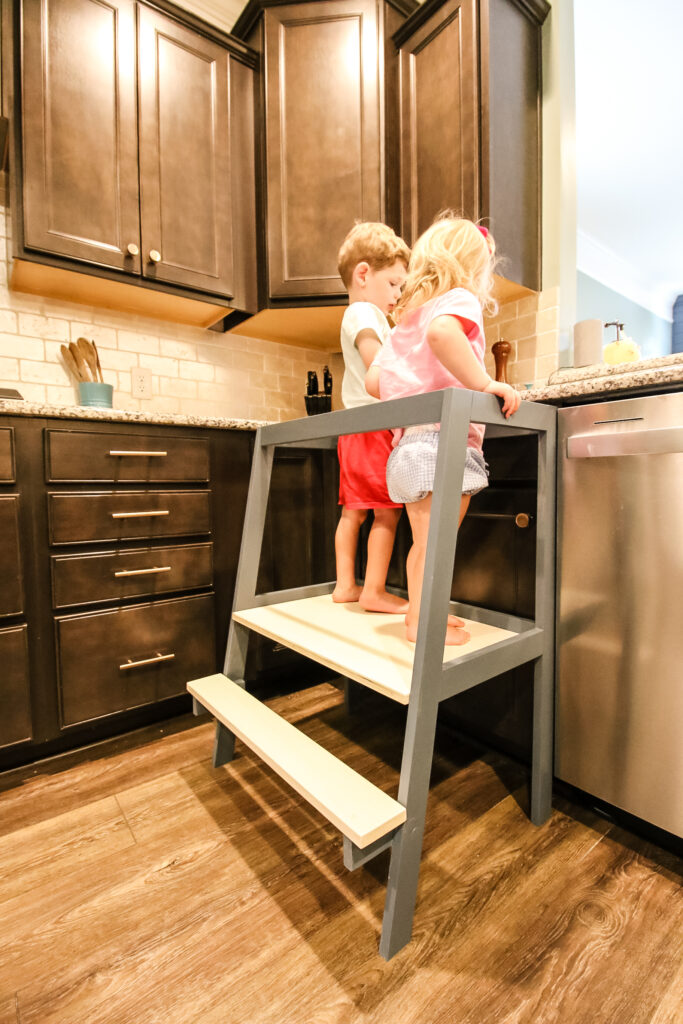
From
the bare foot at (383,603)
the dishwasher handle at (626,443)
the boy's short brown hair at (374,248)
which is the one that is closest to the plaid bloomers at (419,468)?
the dishwasher handle at (626,443)

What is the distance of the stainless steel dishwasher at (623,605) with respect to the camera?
867 mm

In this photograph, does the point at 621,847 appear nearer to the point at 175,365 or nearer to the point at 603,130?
the point at 175,365

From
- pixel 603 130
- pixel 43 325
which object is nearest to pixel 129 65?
pixel 43 325

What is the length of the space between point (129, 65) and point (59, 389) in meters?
1.09

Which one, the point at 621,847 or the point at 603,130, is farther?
the point at 603,130

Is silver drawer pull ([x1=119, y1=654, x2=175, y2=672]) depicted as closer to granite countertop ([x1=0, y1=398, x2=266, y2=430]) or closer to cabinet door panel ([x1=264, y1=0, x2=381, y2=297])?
granite countertop ([x1=0, y1=398, x2=266, y2=430])

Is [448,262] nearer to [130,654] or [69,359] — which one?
[130,654]

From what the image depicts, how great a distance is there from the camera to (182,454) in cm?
144

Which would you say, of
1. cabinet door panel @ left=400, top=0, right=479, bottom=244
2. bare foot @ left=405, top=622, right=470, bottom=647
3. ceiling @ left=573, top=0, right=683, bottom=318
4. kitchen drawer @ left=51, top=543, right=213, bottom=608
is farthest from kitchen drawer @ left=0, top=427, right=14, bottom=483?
ceiling @ left=573, top=0, right=683, bottom=318

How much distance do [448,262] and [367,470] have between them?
19.7 inches

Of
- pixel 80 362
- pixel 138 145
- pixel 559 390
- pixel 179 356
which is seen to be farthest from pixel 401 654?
pixel 138 145

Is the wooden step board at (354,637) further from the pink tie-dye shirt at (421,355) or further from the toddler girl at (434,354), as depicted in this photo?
the pink tie-dye shirt at (421,355)

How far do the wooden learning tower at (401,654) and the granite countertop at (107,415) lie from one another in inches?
13.7

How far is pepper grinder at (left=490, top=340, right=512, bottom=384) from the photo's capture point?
5.78 feet
